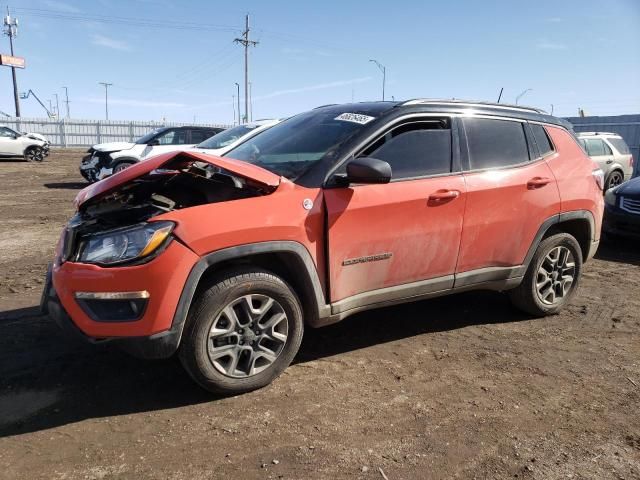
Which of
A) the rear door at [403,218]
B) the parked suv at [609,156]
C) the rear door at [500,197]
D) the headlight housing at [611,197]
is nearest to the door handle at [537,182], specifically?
the rear door at [500,197]

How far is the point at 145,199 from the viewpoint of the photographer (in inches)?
131

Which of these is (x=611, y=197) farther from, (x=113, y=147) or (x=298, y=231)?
(x=113, y=147)

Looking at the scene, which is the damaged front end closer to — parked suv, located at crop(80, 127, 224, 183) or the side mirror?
the side mirror

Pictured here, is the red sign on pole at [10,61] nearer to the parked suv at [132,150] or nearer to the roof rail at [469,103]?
the parked suv at [132,150]

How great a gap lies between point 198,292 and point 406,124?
75.1 inches

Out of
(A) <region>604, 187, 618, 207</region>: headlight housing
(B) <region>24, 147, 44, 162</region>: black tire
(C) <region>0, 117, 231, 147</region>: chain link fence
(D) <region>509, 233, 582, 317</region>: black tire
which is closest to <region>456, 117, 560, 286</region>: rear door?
(D) <region>509, 233, 582, 317</region>: black tire

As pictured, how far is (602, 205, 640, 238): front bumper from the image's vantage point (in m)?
7.69

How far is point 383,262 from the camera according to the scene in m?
3.58

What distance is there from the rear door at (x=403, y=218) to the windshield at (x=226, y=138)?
686cm

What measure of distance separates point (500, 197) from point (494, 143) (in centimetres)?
48

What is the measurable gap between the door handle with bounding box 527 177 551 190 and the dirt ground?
1.23m

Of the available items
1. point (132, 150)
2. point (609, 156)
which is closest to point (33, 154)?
point (132, 150)

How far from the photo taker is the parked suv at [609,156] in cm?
1454

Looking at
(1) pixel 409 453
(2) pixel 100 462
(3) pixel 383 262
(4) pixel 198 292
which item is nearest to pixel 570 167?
(3) pixel 383 262
